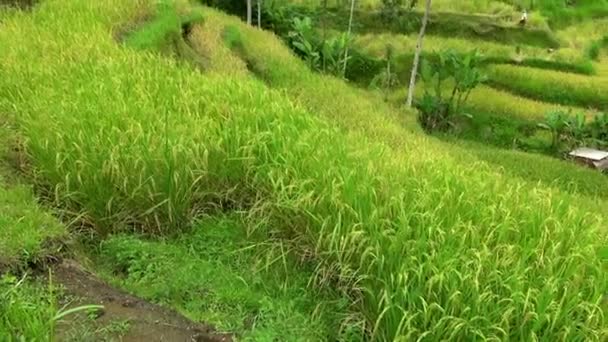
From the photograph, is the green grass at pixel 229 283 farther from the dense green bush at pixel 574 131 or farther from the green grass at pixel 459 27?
the green grass at pixel 459 27

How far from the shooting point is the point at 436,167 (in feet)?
16.0

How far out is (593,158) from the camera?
13.2 m

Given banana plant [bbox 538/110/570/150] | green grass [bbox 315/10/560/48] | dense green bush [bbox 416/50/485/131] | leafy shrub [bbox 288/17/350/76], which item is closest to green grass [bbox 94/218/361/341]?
leafy shrub [bbox 288/17/350/76]

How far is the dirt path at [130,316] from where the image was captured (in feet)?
11.4

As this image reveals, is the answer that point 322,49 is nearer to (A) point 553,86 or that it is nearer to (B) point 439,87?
(B) point 439,87

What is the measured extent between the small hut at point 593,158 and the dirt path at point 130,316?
11.1m

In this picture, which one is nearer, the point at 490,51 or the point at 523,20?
the point at 490,51

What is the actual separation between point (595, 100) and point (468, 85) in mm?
4539

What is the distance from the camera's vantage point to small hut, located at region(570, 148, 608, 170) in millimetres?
13172

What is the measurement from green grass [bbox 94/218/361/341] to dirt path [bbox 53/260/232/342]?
142mm

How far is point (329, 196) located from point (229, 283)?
2.42 ft

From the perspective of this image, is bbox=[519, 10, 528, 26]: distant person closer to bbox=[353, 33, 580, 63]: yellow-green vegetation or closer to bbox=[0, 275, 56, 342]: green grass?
bbox=[353, 33, 580, 63]: yellow-green vegetation

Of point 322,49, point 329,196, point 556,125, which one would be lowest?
point 556,125

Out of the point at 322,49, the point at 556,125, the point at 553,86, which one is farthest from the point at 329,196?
the point at 553,86
